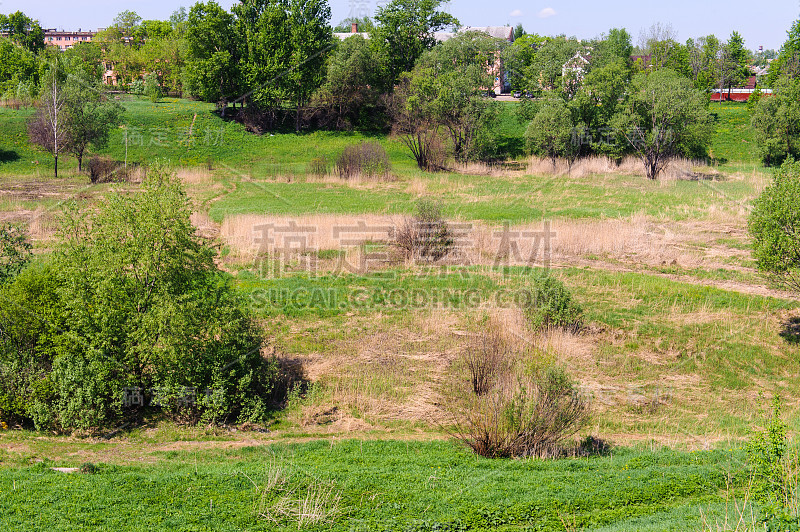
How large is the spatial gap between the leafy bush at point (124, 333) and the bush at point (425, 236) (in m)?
8.59

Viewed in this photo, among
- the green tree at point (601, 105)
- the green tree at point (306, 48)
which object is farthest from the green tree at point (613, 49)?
the green tree at point (306, 48)

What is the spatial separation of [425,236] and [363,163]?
50.7ft

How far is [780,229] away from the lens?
15.5 m

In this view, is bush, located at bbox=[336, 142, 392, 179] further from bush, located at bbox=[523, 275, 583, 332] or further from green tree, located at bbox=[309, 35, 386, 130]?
bush, located at bbox=[523, 275, 583, 332]

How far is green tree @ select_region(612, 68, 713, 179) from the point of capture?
37.4 m

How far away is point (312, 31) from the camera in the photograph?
158 ft

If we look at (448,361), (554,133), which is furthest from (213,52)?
(448,361)

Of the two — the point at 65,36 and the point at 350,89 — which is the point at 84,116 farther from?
the point at 65,36

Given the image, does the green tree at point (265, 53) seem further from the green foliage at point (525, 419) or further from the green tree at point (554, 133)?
the green foliage at point (525, 419)

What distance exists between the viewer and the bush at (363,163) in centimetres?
3531

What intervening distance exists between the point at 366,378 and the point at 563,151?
30.8 metres

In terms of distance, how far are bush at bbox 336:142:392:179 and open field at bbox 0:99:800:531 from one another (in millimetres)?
2677

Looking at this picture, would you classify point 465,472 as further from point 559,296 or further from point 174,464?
point 559,296

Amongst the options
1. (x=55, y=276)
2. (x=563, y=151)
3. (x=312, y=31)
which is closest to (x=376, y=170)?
(x=563, y=151)
